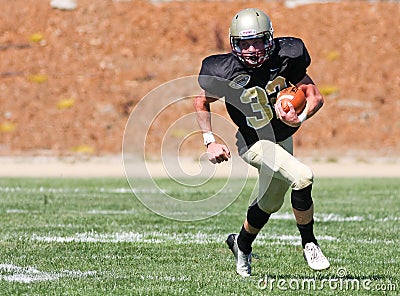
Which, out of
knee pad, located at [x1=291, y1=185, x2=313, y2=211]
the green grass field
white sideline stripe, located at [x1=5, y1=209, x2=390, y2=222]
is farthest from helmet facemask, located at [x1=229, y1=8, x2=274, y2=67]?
white sideline stripe, located at [x1=5, y1=209, x2=390, y2=222]

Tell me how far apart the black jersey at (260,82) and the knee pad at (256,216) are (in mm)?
416

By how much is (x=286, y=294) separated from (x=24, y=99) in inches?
704

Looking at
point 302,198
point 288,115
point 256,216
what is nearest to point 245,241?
point 256,216

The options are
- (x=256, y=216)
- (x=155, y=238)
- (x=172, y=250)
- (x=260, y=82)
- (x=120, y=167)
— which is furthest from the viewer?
(x=120, y=167)

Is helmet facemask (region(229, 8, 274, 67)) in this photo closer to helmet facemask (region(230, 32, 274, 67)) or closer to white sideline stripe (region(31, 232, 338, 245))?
helmet facemask (region(230, 32, 274, 67))

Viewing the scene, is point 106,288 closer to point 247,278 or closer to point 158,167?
point 247,278

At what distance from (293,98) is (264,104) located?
27cm

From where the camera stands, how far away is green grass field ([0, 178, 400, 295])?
4.66 m

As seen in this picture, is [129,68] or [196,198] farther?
[129,68]

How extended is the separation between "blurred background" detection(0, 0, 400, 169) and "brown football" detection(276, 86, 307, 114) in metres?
14.3

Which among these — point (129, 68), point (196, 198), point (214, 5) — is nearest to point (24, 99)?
point (129, 68)

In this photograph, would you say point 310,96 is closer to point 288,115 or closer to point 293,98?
point 293,98

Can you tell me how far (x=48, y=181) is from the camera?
1275 cm

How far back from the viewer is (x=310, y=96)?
4.96m
